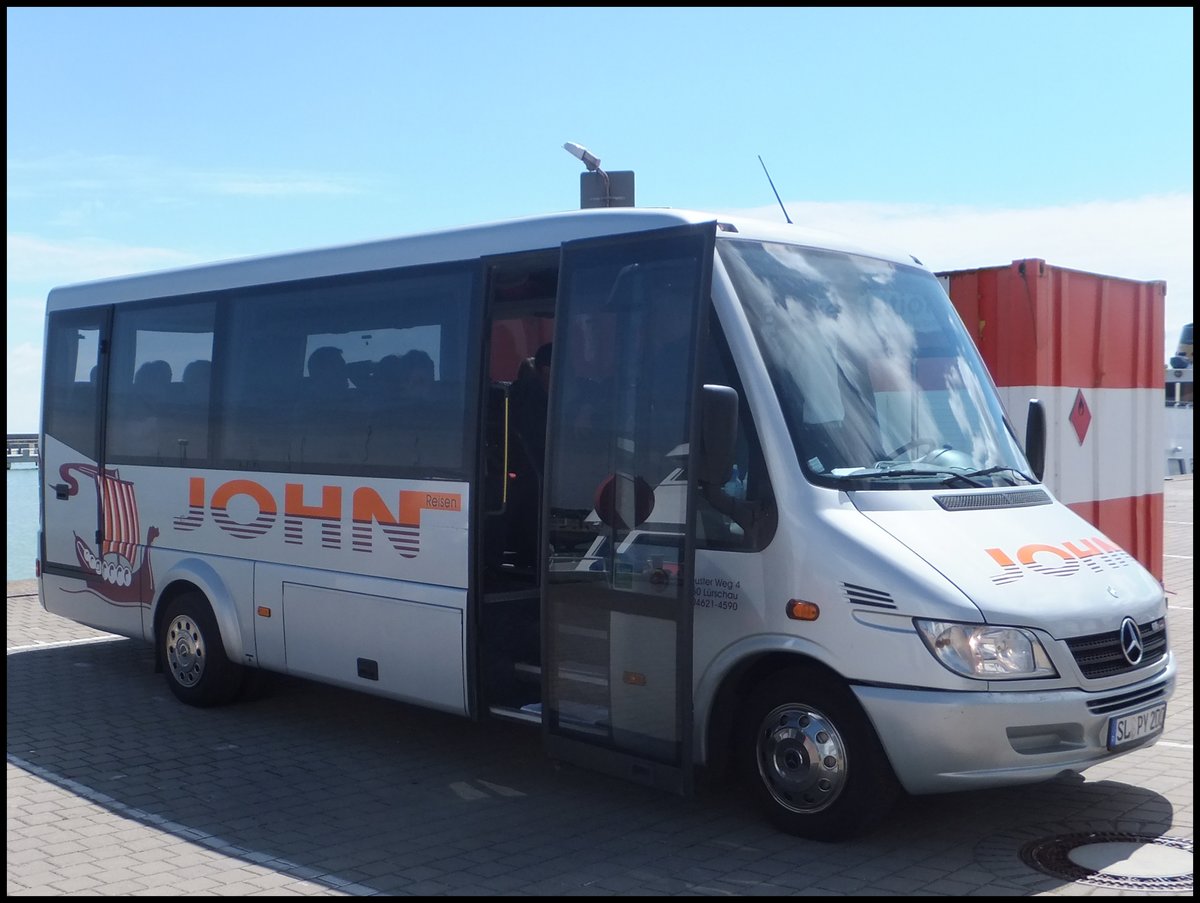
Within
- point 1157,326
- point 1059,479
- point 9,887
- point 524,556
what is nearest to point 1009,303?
point 1059,479

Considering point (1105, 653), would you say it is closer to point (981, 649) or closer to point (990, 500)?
point (981, 649)

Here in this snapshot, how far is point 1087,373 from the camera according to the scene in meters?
11.3

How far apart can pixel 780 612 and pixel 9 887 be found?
3.55m

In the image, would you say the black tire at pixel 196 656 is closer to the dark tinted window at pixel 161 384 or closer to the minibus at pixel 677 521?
the minibus at pixel 677 521

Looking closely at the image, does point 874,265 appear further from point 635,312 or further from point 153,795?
point 153,795

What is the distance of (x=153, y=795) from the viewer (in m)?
6.98

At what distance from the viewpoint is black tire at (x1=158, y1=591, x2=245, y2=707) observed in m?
8.98

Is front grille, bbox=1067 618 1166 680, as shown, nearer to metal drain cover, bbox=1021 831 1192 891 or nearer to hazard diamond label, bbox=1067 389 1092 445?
metal drain cover, bbox=1021 831 1192 891

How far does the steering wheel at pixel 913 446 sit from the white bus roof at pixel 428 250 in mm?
1161

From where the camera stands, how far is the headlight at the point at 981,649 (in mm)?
5473

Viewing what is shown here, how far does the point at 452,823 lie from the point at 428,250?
3300mm

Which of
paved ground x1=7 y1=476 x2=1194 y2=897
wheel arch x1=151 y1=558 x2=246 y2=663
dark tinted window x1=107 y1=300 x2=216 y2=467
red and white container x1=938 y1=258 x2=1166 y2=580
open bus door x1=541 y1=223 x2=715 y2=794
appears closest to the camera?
paved ground x1=7 y1=476 x2=1194 y2=897

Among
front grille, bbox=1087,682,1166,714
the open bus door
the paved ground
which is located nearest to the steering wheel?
the open bus door

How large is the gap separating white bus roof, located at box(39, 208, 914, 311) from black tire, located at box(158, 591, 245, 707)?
2.29 meters
